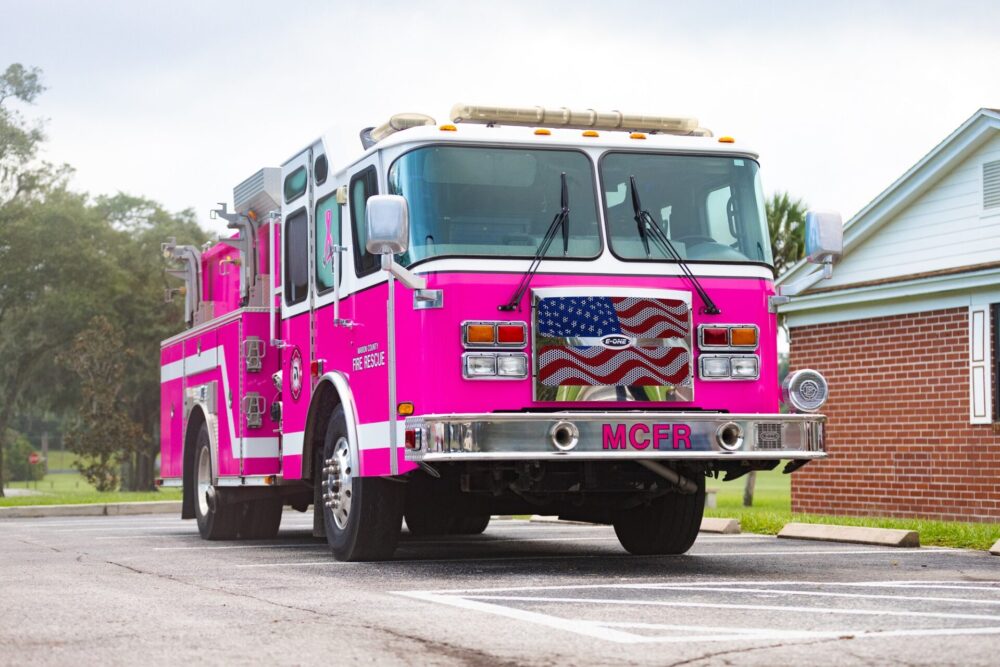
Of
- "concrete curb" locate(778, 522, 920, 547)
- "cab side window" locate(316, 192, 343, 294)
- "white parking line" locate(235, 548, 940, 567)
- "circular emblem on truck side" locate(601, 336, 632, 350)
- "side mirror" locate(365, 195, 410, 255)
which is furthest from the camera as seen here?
"concrete curb" locate(778, 522, 920, 547)

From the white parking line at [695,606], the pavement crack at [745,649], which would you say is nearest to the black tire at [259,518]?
the white parking line at [695,606]

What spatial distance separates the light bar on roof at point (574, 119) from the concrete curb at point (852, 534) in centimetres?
405

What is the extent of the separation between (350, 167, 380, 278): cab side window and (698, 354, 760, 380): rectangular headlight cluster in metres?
2.29

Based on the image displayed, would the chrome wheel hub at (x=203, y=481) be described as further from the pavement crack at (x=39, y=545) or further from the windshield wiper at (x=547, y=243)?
the windshield wiper at (x=547, y=243)

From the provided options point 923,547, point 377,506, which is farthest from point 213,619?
point 923,547

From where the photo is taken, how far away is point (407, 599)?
27.0ft

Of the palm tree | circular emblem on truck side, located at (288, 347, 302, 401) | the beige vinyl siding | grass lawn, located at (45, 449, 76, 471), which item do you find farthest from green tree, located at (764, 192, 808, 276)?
grass lawn, located at (45, 449, 76, 471)

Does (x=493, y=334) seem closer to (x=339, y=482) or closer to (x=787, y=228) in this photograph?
(x=339, y=482)

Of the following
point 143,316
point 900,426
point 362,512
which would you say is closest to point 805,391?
point 362,512

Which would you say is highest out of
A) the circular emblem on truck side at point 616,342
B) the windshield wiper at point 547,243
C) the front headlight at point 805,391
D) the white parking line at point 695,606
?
the windshield wiper at point 547,243

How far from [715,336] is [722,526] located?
18.5 feet

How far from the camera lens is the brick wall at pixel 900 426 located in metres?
17.9

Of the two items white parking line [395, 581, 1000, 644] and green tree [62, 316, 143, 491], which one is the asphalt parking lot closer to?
white parking line [395, 581, 1000, 644]

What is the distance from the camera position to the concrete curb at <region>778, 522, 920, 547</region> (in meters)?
13.0
